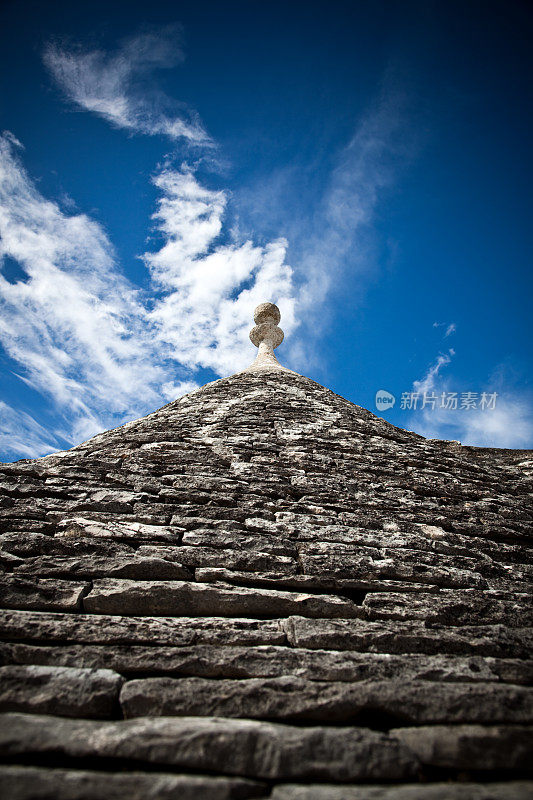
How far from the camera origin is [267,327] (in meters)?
11.2

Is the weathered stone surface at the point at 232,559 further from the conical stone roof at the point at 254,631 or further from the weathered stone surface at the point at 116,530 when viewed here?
the weathered stone surface at the point at 116,530

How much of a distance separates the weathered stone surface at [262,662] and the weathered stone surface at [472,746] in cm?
28

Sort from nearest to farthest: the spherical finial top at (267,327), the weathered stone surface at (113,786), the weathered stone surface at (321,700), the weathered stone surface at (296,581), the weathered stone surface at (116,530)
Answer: the weathered stone surface at (113,786) → the weathered stone surface at (321,700) → the weathered stone surface at (296,581) → the weathered stone surface at (116,530) → the spherical finial top at (267,327)

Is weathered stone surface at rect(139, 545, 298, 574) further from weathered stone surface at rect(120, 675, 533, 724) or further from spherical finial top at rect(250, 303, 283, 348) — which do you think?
spherical finial top at rect(250, 303, 283, 348)

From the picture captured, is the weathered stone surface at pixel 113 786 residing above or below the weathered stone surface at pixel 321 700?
below

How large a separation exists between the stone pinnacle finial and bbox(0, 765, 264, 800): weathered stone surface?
9.51 metres

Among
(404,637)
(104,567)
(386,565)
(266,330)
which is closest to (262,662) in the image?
(404,637)

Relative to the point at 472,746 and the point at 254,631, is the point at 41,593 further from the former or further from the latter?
the point at 472,746

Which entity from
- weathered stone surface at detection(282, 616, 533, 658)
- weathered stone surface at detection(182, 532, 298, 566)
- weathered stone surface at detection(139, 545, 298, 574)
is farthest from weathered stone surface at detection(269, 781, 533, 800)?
weathered stone surface at detection(182, 532, 298, 566)

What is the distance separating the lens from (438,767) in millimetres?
1412

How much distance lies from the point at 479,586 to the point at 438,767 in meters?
1.47

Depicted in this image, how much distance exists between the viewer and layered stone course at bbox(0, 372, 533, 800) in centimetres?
132

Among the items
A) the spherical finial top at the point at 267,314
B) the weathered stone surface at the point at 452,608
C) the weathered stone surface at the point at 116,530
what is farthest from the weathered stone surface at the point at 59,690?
the spherical finial top at the point at 267,314

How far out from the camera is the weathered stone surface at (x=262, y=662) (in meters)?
1.71
